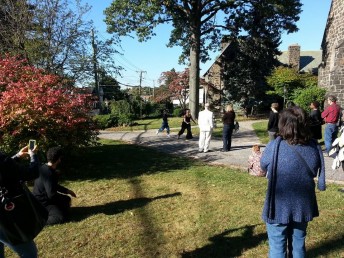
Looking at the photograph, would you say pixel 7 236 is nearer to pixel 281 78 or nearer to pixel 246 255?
pixel 246 255

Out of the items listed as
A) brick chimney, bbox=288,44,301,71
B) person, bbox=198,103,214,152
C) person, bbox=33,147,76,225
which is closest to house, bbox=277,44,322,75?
brick chimney, bbox=288,44,301,71

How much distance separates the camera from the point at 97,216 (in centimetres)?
572

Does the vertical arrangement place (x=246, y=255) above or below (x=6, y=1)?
below

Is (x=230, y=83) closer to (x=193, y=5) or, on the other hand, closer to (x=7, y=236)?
(x=193, y=5)

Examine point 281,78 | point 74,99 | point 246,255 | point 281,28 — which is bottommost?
point 246,255

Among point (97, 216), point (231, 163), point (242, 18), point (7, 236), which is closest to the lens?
point (7, 236)

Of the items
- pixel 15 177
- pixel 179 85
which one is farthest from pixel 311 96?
pixel 179 85

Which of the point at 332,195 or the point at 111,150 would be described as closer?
the point at 332,195

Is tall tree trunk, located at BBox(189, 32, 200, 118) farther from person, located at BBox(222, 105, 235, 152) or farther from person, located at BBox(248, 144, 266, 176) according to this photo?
person, located at BBox(248, 144, 266, 176)

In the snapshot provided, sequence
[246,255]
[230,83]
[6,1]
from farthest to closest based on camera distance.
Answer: [230,83]
[6,1]
[246,255]

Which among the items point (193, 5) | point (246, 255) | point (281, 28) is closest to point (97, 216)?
point (246, 255)

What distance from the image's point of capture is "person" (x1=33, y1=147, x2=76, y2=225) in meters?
5.22

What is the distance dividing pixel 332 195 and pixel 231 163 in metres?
3.49

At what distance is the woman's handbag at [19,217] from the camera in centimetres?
303
